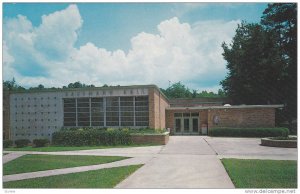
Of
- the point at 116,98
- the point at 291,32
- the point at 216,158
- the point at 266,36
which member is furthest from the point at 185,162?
the point at 266,36

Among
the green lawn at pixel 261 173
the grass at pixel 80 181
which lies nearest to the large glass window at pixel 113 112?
the green lawn at pixel 261 173

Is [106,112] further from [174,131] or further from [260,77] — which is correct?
[260,77]

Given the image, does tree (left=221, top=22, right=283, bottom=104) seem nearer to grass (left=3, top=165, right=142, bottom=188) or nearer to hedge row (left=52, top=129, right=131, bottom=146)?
hedge row (left=52, top=129, right=131, bottom=146)

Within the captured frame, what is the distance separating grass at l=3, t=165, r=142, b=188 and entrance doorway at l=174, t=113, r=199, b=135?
18802 mm

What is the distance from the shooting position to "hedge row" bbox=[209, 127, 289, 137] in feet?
73.0

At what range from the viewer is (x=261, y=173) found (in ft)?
27.0

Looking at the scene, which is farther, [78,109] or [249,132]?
[249,132]

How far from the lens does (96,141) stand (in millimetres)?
17641

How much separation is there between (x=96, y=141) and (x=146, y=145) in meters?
3.33

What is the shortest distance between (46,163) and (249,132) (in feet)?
55.7

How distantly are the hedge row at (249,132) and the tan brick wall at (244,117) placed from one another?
4.51 ft

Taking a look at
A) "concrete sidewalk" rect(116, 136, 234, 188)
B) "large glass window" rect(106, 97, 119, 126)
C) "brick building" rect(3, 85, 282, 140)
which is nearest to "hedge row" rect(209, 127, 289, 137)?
"brick building" rect(3, 85, 282, 140)

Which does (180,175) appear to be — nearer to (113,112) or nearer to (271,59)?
(113,112)

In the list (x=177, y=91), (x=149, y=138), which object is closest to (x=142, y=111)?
(x=149, y=138)
